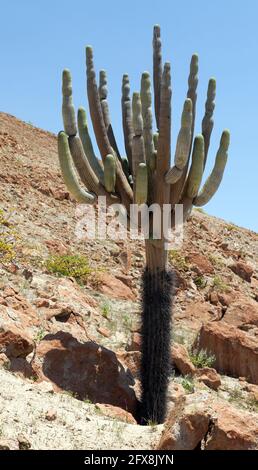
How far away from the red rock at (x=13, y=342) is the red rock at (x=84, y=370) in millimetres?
414

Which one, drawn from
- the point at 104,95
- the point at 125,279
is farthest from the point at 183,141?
the point at 125,279

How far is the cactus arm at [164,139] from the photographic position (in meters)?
7.20

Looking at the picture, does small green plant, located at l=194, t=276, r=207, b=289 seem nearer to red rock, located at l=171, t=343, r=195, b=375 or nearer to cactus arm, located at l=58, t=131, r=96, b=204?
red rock, located at l=171, t=343, r=195, b=375

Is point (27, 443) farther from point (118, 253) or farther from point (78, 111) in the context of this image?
point (118, 253)

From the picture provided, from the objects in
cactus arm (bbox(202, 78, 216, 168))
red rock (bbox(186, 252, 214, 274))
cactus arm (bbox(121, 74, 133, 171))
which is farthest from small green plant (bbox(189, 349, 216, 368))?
red rock (bbox(186, 252, 214, 274))

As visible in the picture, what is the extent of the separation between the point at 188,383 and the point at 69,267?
4.29 m

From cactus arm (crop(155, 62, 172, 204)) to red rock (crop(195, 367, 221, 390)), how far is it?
2775 millimetres

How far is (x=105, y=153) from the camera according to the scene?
791 centimetres

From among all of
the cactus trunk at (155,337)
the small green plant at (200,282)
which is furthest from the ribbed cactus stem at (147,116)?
the small green plant at (200,282)

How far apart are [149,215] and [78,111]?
1.92 metres

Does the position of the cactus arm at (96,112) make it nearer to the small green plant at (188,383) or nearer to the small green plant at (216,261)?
the small green plant at (188,383)

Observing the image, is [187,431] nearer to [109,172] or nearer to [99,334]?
[109,172]

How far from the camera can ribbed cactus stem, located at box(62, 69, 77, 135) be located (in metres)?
7.50

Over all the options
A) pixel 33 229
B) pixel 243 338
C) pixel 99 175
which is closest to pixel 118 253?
pixel 33 229
